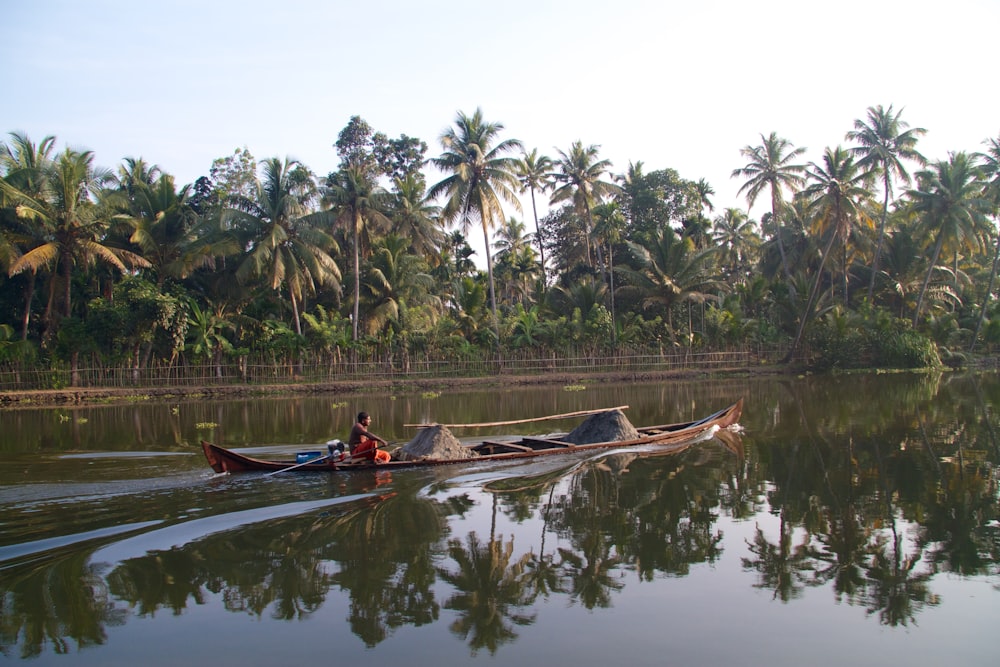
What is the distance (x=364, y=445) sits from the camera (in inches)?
371

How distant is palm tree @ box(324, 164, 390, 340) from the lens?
26000 mm

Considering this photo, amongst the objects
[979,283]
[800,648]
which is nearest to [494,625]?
[800,648]

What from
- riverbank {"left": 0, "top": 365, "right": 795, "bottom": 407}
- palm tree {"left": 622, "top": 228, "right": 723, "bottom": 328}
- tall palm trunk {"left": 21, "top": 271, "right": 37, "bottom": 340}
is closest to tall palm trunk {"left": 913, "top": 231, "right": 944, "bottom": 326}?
riverbank {"left": 0, "top": 365, "right": 795, "bottom": 407}

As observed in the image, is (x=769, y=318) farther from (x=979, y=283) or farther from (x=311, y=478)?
(x=311, y=478)

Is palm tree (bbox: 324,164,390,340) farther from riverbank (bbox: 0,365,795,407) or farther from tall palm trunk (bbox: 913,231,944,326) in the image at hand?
tall palm trunk (bbox: 913,231,944,326)

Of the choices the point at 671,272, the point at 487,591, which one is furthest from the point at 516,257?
the point at 487,591

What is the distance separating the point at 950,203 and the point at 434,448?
89.4 feet

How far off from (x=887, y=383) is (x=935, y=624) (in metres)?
20.9

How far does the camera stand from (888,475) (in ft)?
28.8

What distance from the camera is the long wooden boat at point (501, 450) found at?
888 cm

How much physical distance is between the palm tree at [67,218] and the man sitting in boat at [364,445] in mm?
16759

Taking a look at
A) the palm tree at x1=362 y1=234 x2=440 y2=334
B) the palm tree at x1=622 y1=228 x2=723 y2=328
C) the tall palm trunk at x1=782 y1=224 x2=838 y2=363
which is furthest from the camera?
the palm tree at x1=622 y1=228 x2=723 y2=328

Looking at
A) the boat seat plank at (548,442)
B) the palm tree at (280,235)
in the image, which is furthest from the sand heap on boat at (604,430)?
the palm tree at (280,235)

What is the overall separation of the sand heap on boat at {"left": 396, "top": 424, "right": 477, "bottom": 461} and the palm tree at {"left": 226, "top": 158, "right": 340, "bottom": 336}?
51.7ft
